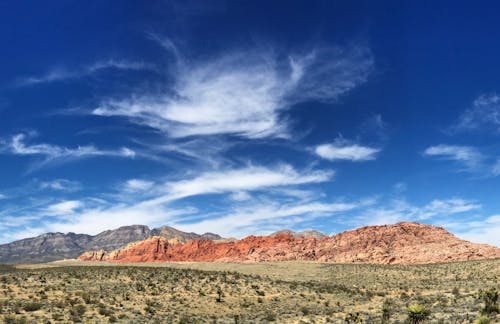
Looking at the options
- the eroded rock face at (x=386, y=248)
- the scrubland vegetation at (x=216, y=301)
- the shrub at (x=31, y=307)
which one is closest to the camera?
the scrubland vegetation at (x=216, y=301)

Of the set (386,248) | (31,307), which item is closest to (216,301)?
(31,307)

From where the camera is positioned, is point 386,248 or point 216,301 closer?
point 216,301

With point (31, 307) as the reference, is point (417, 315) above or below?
above

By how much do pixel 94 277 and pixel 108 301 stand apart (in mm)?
12846

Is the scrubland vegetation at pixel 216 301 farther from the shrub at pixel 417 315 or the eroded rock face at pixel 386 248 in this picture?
the eroded rock face at pixel 386 248

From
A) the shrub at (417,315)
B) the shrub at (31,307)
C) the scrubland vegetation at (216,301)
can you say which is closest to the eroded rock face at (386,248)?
the scrubland vegetation at (216,301)

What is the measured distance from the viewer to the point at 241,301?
35875 mm

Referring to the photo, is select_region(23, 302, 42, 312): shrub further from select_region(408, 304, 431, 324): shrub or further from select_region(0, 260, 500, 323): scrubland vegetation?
select_region(408, 304, 431, 324): shrub

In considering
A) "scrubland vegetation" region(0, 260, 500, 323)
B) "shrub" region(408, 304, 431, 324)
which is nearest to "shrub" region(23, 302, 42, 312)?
"scrubland vegetation" region(0, 260, 500, 323)

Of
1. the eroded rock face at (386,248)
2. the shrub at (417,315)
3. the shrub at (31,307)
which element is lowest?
the shrub at (31,307)

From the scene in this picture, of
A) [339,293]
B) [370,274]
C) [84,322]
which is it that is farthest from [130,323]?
[370,274]

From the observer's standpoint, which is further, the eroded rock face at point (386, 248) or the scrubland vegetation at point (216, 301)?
the eroded rock face at point (386, 248)

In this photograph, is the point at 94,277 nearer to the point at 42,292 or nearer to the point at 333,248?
the point at 42,292

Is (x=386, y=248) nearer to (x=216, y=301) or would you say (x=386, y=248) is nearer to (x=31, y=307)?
(x=216, y=301)
